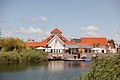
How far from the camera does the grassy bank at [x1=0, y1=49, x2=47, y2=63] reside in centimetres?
3788

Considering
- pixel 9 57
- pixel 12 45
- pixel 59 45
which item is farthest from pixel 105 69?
pixel 59 45

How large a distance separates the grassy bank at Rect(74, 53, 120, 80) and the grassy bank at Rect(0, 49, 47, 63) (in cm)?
2839

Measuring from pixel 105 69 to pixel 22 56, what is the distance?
32140 millimetres

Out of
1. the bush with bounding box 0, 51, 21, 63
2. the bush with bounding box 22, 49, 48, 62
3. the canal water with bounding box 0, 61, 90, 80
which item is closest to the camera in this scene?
the canal water with bounding box 0, 61, 90, 80

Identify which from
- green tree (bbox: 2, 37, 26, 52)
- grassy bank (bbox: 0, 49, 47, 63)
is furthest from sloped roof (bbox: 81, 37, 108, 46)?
green tree (bbox: 2, 37, 26, 52)

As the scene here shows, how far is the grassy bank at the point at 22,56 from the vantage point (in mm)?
37875

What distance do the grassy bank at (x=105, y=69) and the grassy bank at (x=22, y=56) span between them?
28.4 metres

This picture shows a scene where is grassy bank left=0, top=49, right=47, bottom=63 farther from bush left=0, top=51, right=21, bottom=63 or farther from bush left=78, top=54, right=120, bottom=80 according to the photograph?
bush left=78, top=54, right=120, bottom=80

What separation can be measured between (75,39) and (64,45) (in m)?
10.6

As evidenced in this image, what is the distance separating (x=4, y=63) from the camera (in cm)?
3703

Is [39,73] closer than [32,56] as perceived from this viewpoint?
Yes

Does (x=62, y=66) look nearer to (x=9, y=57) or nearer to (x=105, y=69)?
(x=9, y=57)

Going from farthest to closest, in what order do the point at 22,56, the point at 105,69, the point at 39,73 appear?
1. the point at 22,56
2. the point at 39,73
3. the point at 105,69

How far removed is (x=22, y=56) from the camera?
40.8 meters
